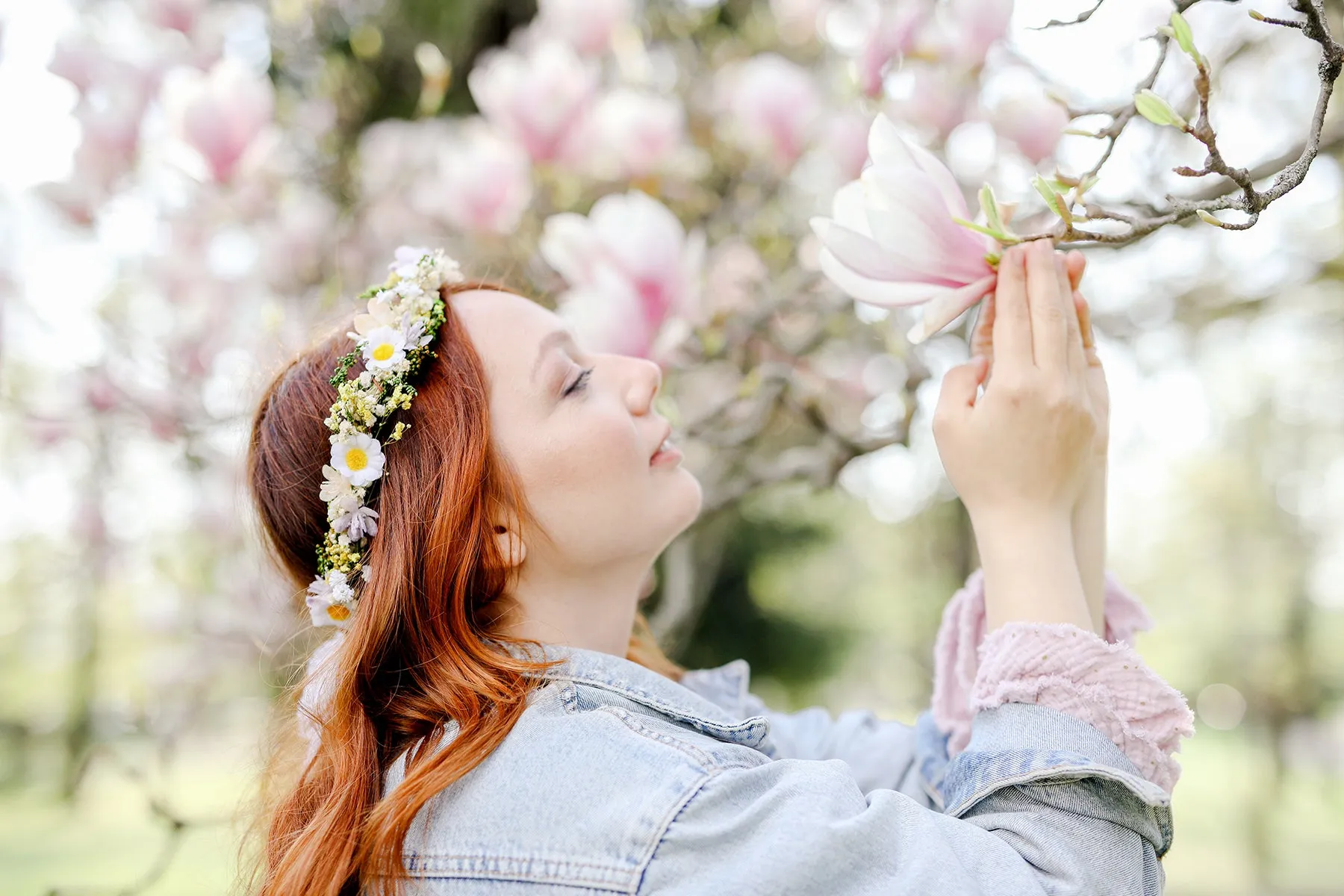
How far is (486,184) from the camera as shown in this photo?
1558 millimetres

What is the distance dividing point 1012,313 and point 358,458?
59cm

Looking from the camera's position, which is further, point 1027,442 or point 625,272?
point 625,272

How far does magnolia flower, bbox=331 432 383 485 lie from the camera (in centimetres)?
94

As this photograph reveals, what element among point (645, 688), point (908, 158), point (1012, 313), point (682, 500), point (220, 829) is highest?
point (908, 158)

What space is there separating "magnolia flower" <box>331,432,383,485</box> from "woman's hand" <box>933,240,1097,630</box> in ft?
1.66

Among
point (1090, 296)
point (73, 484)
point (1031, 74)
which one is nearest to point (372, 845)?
point (1031, 74)

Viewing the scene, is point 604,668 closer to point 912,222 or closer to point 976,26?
point 912,222

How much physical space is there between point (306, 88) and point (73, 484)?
1124mm

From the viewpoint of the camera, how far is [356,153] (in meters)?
2.35

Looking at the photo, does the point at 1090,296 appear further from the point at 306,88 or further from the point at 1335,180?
the point at 306,88

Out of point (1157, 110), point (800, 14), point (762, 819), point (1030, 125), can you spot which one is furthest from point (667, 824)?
point (800, 14)

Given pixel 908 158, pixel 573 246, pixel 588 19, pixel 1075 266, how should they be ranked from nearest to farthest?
pixel 908 158
pixel 1075 266
pixel 573 246
pixel 588 19

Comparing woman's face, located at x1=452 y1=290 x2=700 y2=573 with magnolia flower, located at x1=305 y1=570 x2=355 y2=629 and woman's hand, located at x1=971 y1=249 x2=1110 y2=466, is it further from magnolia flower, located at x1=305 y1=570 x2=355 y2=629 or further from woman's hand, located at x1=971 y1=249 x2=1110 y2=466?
woman's hand, located at x1=971 y1=249 x2=1110 y2=466

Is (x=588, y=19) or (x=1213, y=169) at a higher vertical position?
(x=588, y=19)
